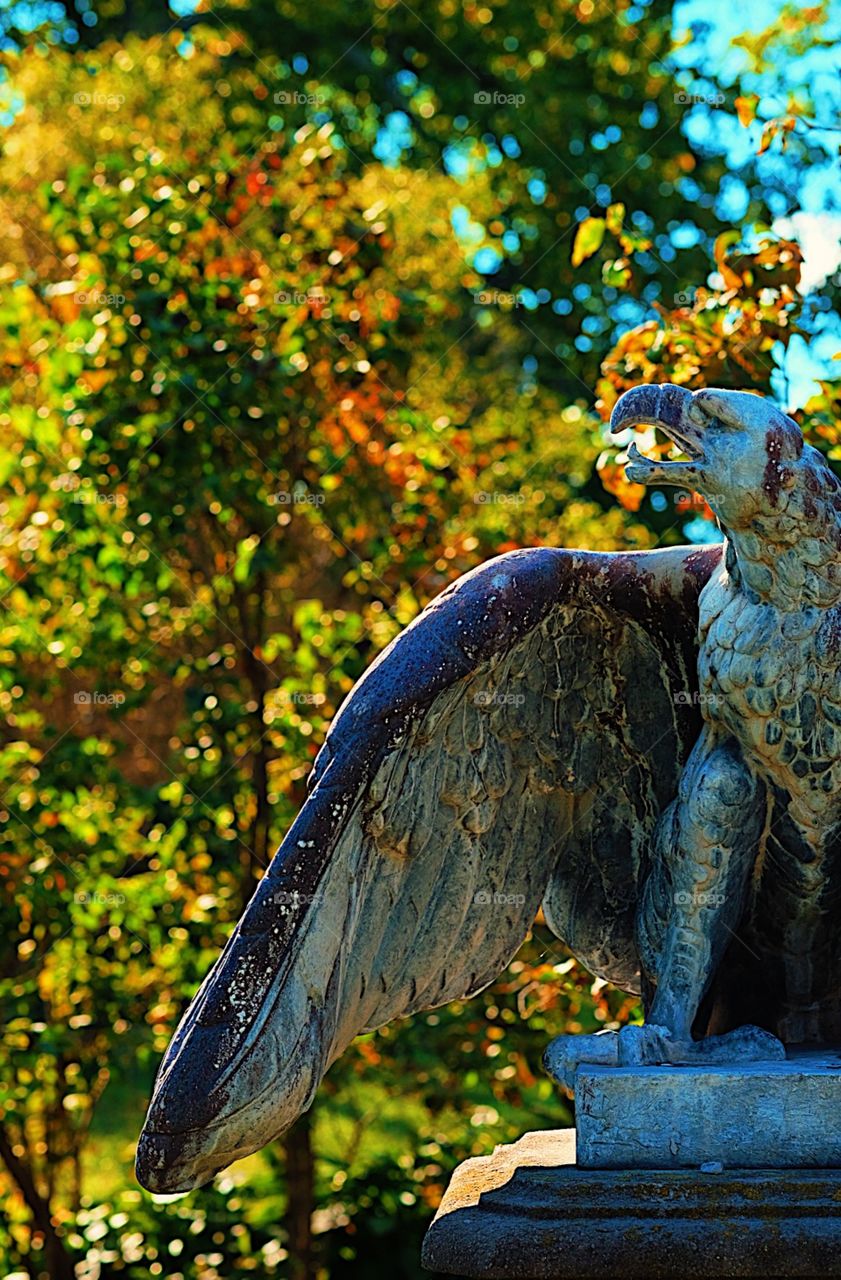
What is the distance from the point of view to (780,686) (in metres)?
4.05

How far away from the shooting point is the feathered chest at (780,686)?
4.03m

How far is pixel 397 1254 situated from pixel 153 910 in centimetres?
199

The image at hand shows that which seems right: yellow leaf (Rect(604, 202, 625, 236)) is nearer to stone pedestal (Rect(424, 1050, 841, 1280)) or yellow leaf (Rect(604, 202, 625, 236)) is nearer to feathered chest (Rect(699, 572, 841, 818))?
feathered chest (Rect(699, 572, 841, 818))

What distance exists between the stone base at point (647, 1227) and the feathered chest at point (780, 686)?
2.55 feet

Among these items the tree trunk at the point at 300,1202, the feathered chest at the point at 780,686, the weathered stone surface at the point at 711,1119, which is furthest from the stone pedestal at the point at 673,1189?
the tree trunk at the point at 300,1202

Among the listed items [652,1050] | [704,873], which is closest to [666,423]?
[704,873]

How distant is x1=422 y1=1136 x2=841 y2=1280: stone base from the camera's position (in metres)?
3.47

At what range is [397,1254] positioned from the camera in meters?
9.01

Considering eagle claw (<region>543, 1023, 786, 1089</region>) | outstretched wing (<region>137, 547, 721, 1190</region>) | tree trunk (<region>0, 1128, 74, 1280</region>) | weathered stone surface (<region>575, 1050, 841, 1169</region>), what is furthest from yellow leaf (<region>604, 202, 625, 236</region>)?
tree trunk (<region>0, 1128, 74, 1280</region>)

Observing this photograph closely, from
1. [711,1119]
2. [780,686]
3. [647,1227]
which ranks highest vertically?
[780,686]

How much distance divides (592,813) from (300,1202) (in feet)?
15.8

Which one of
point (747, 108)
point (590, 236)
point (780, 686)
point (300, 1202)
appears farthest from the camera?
point (300, 1202)

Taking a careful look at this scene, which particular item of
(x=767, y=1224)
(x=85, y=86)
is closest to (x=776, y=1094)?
(x=767, y=1224)

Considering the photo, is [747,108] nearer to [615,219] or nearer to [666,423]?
[615,219]
